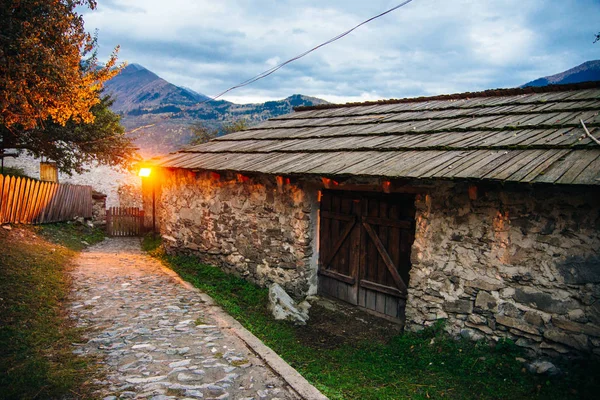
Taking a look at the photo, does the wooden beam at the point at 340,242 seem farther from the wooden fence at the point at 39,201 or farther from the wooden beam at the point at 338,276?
Answer: the wooden fence at the point at 39,201

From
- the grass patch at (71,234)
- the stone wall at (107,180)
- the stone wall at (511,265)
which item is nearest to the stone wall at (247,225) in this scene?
the stone wall at (511,265)

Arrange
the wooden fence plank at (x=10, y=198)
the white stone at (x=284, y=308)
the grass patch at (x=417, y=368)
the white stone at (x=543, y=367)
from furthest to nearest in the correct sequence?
the wooden fence plank at (x=10, y=198) → the white stone at (x=284, y=308) → the white stone at (x=543, y=367) → the grass patch at (x=417, y=368)

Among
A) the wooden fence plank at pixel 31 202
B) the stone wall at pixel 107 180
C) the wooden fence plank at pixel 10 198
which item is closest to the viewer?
the wooden fence plank at pixel 10 198

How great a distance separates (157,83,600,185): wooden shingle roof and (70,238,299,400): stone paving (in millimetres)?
2500

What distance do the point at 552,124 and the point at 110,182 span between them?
2331 centimetres

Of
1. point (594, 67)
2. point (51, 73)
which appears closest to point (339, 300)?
point (51, 73)

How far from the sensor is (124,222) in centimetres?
1673

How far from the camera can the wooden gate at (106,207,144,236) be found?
16.5m

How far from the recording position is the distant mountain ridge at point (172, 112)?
34406 millimetres

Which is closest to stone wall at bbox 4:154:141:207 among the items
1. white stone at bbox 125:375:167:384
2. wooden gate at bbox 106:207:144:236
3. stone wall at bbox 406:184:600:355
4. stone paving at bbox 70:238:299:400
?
wooden gate at bbox 106:207:144:236

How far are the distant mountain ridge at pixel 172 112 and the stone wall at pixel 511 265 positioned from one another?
65.3 ft

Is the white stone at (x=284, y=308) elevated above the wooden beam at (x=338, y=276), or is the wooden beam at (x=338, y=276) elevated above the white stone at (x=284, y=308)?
the wooden beam at (x=338, y=276)

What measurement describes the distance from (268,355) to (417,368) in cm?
178

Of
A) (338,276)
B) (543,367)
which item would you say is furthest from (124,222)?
(543,367)
